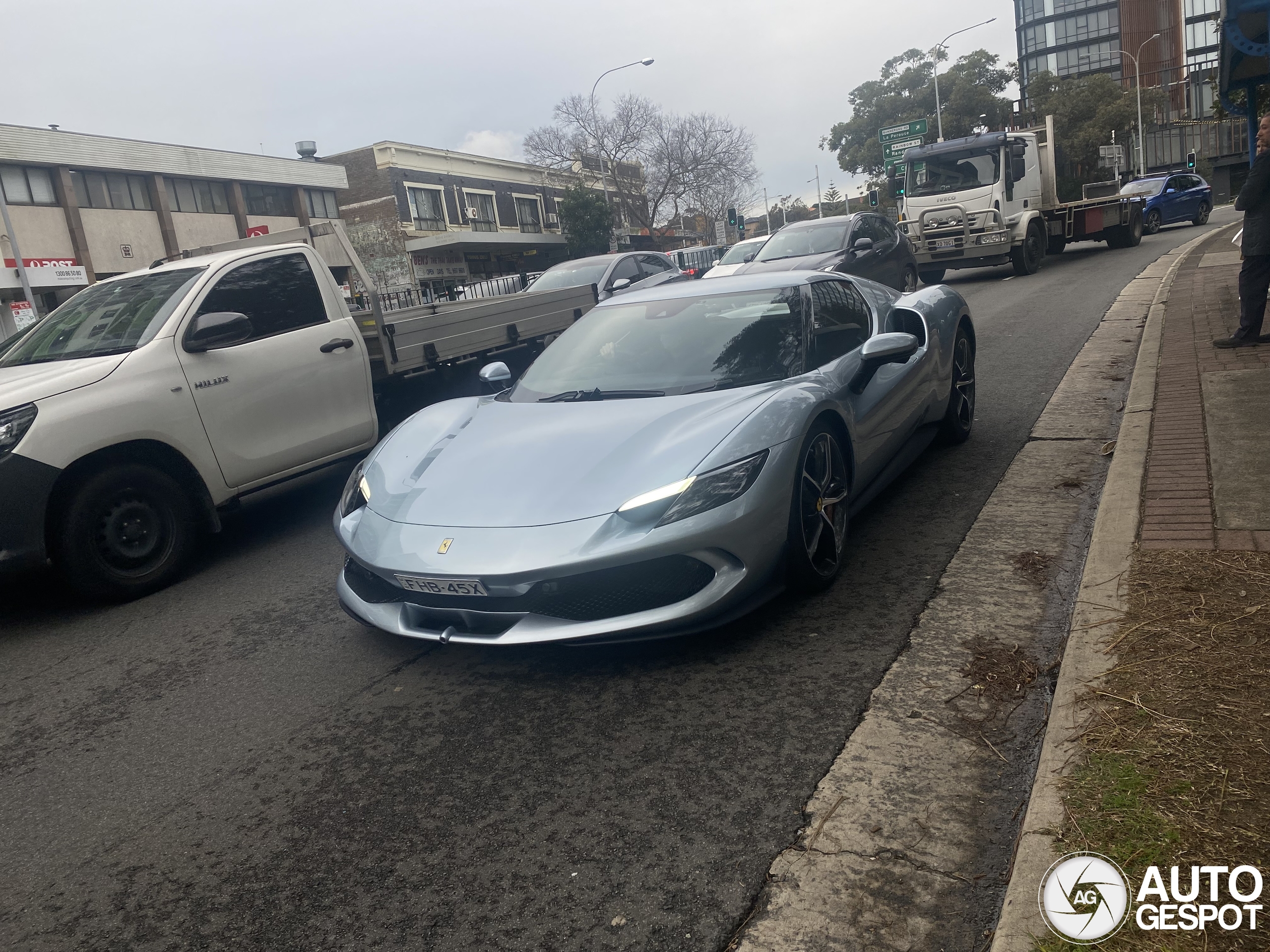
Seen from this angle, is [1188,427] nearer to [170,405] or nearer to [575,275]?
[170,405]

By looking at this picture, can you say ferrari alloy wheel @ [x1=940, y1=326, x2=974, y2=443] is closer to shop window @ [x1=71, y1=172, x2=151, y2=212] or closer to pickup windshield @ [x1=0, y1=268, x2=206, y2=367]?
pickup windshield @ [x1=0, y1=268, x2=206, y2=367]

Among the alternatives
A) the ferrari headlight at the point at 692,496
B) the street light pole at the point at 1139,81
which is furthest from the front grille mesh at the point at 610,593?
the street light pole at the point at 1139,81

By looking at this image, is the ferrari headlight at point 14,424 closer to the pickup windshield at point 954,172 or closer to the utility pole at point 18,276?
the pickup windshield at point 954,172

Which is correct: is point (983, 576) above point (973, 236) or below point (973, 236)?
below

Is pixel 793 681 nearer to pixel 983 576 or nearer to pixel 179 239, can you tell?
pixel 983 576

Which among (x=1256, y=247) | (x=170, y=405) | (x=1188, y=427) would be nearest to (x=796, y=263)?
(x=1256, y=247)

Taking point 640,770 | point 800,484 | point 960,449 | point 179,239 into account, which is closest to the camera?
point 640,770

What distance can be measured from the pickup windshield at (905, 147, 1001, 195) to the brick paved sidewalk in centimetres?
840

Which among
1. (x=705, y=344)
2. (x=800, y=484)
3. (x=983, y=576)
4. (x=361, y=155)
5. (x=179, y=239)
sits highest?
(x=361, y=155)

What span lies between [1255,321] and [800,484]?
585 centimetres

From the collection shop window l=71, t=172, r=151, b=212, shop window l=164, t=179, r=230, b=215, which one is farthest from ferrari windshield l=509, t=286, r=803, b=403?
shop window l=164, t=179, r=230, b=215

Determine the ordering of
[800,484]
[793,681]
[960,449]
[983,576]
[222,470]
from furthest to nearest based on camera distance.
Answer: [960,449] → [222,470] → [983,576] → [800,484] → [793,681]

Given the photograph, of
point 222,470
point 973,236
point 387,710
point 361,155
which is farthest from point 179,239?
point 387,710

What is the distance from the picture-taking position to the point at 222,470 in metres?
5.62
